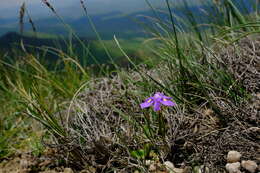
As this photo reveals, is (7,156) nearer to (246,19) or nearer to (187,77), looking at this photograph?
(187,77)

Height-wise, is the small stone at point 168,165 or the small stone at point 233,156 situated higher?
the small stone at point 233,156

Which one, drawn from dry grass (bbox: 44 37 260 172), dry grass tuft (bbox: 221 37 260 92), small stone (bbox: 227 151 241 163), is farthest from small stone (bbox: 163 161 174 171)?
dry grass tuft (bbox: 221 37 260 92)

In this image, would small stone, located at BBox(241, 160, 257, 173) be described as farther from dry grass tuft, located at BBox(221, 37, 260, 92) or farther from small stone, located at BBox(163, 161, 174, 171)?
dry grass tuft, located at BBox(221, 37, 260, 92)

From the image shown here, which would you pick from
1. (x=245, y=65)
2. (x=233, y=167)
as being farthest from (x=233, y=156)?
(x=245, y=65)

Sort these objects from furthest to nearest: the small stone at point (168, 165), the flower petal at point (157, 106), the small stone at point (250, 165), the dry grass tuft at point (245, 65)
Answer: the dry grass tuft at point (245, 65), the small stone at point (168, 165), the flower petal at point (157, 106), the small stone at point (250, 165)

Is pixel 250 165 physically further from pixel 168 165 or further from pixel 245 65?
pixel 245 65

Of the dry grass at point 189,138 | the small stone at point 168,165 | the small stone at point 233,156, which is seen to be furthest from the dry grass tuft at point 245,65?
the small stone at point 168,165

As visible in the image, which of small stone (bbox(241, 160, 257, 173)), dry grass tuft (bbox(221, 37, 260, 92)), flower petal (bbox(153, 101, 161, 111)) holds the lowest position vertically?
small stone (bbox(241, 160, 257, 173))

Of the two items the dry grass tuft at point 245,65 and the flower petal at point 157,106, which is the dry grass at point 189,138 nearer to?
the dry grass tuft at point 245,65

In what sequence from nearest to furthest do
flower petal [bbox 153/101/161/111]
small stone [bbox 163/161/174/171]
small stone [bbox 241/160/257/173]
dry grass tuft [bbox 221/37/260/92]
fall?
1. small stone [bbox 241/160/257/173]
2. flower petal [bbox 153/101/161/111]
3. small stone [bbox 163/161/174/171]
4. dry grass tuft [bbox 221/37/260/92]
